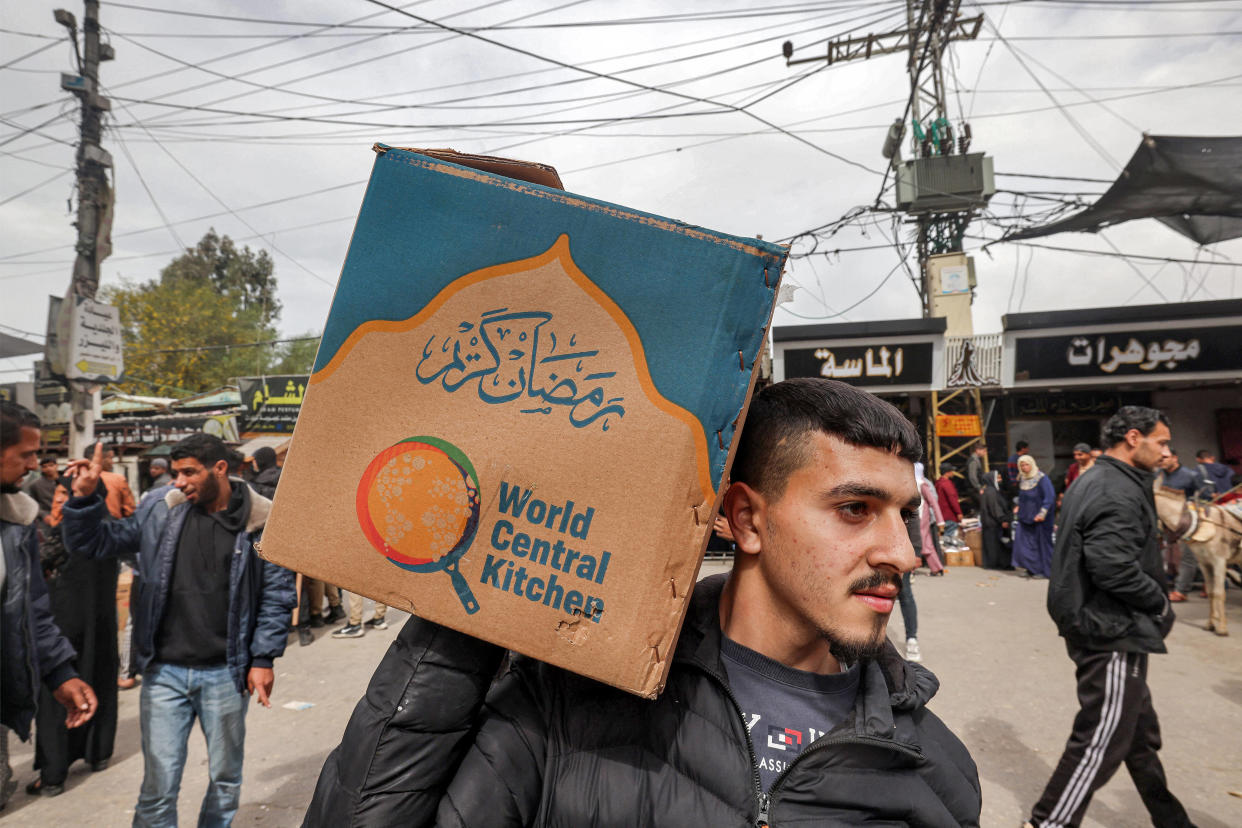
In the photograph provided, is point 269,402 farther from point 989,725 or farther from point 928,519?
point 989,725

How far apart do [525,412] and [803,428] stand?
517 mm

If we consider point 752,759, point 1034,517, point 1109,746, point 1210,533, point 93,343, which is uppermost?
point 93,343

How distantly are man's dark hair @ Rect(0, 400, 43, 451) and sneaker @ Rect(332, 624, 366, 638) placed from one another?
4596 mm

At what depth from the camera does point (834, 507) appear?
1.10 metres

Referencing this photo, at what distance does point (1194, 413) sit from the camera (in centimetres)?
1284

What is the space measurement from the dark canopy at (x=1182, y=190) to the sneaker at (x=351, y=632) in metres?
11.3

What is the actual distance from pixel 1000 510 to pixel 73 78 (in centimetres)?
1513

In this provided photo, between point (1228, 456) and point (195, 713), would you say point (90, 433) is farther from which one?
point (1228, 456)

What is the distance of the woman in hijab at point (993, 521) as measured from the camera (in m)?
9.90

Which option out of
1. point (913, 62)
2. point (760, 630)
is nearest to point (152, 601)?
point (760, 630)

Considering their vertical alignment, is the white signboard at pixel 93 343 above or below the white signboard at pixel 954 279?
below

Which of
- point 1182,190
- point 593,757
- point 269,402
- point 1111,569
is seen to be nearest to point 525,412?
point 593,757

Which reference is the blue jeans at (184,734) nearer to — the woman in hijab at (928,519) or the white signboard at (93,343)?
the woman in hijab at (928,519)

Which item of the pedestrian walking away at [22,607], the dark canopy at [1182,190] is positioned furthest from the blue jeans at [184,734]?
the dark canopy at [1182,190]
